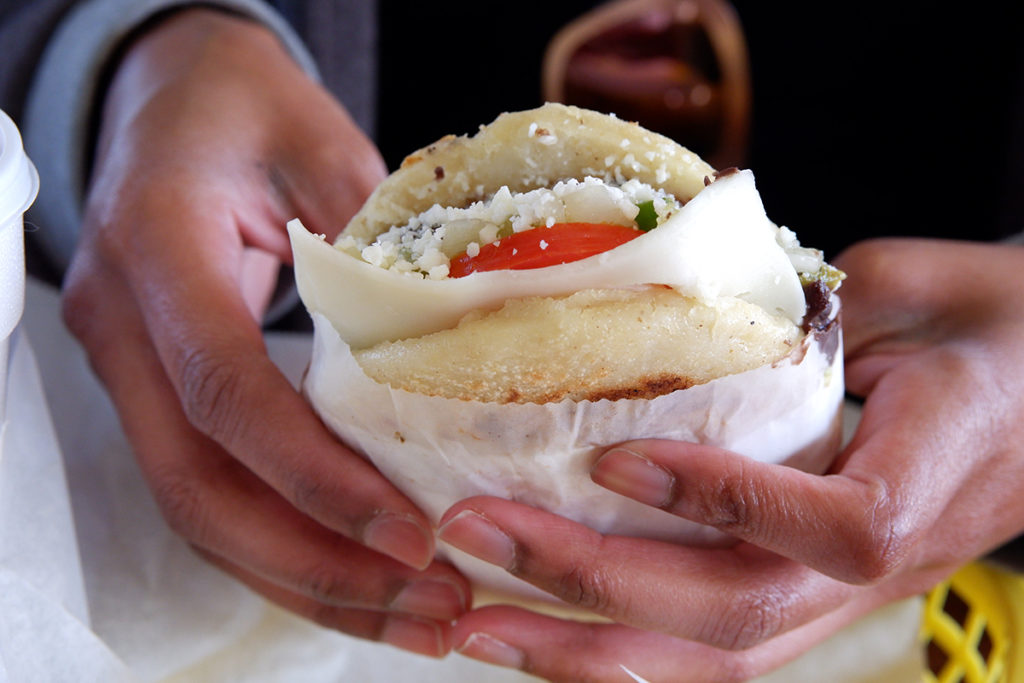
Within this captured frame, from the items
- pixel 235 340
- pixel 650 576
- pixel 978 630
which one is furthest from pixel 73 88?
pixel 978 630

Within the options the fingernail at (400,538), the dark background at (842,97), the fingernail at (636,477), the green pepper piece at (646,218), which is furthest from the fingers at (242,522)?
the dark background at (842,97)

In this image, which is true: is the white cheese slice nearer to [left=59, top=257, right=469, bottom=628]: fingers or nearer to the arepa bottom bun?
the arepa bottom bun

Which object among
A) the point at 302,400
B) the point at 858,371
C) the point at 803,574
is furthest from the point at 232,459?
the point at 858,371

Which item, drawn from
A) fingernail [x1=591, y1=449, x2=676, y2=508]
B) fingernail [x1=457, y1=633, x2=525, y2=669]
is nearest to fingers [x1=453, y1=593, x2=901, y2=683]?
fingernail [x1=457, y1=633, x2=525, y2=669]

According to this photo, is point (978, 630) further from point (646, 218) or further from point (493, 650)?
point (646, 218)

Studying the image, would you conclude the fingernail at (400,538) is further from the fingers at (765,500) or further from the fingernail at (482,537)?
the fingers at (765,500)

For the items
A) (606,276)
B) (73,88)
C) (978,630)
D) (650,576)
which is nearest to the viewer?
(606,276)
